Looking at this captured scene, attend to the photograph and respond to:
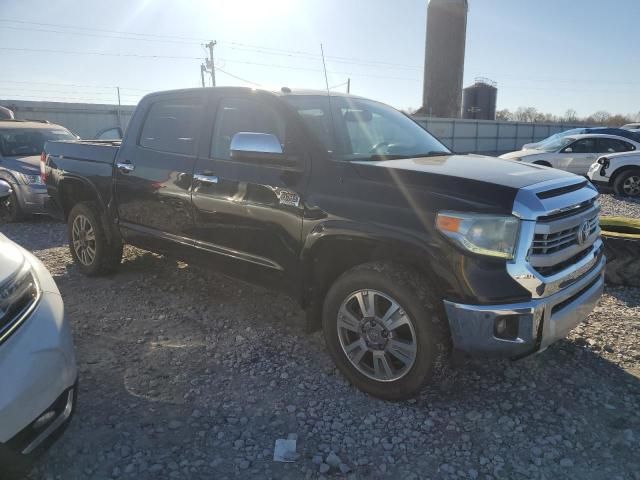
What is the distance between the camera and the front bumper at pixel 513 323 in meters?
2.50

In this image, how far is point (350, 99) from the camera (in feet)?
13.2

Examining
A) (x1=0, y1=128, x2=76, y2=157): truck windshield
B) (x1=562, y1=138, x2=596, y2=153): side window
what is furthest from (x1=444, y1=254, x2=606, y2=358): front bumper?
(x1=562, y1=138, x2=596, y2=153): side window

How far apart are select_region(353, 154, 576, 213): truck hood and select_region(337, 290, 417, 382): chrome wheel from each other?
668 mm

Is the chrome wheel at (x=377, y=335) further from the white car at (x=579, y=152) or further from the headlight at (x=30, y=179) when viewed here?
the white car at (x=579, y=152)

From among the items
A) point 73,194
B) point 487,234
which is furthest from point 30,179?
point 487,234

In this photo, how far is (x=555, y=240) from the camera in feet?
8.85

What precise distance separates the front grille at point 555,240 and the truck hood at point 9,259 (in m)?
2.50

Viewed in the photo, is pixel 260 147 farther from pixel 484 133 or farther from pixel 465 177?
→ pixel 484 133

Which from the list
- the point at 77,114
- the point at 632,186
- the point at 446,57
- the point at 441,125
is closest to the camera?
the point at 632,186

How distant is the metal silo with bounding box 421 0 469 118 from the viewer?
42.5 m

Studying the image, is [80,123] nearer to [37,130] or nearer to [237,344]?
[37,130]

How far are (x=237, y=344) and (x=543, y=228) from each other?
2.29 meters

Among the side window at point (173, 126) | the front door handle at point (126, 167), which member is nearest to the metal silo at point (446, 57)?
the side window at point (173, 126)

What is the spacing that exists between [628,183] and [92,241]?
11.0 meters
